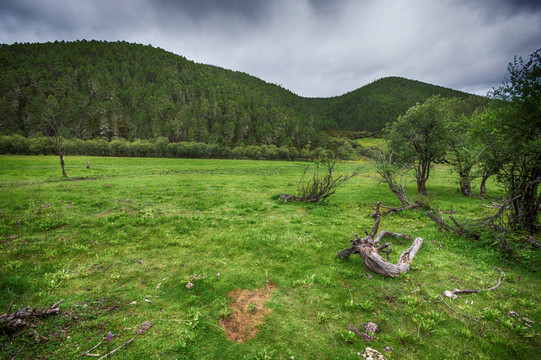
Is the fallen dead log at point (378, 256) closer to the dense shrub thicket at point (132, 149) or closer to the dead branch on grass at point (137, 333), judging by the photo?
the dead branch on grass at point (137, 333)

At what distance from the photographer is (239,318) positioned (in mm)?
5930

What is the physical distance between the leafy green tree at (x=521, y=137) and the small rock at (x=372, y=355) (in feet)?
33.0

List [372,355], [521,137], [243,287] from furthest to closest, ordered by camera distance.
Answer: [521,137]
[243,287]
[372,355]

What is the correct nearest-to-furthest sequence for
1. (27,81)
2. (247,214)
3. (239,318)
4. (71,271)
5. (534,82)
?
(239,318) < (71,271) < (534,82) < (247,214) < (27,81)

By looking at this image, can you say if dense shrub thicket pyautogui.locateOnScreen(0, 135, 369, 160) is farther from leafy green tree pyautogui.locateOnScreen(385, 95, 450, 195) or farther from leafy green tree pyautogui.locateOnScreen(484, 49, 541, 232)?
leafy green tree pyautogui.locateOnScreen(484, 49, 541, 232)

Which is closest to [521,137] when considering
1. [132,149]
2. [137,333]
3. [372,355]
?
[372,355]

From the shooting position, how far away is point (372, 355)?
191 inches

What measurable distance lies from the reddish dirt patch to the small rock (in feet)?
8.62

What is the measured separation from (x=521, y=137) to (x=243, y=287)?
1507cm

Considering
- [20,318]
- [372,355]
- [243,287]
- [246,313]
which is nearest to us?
[372,355]

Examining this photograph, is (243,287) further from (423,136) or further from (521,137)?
(423,136)

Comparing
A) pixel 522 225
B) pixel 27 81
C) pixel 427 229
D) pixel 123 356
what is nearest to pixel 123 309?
pixel 123 356

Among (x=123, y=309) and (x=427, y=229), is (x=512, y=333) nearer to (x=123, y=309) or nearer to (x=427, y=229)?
(x=427, y=229)

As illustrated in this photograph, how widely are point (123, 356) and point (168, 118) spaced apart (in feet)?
648
